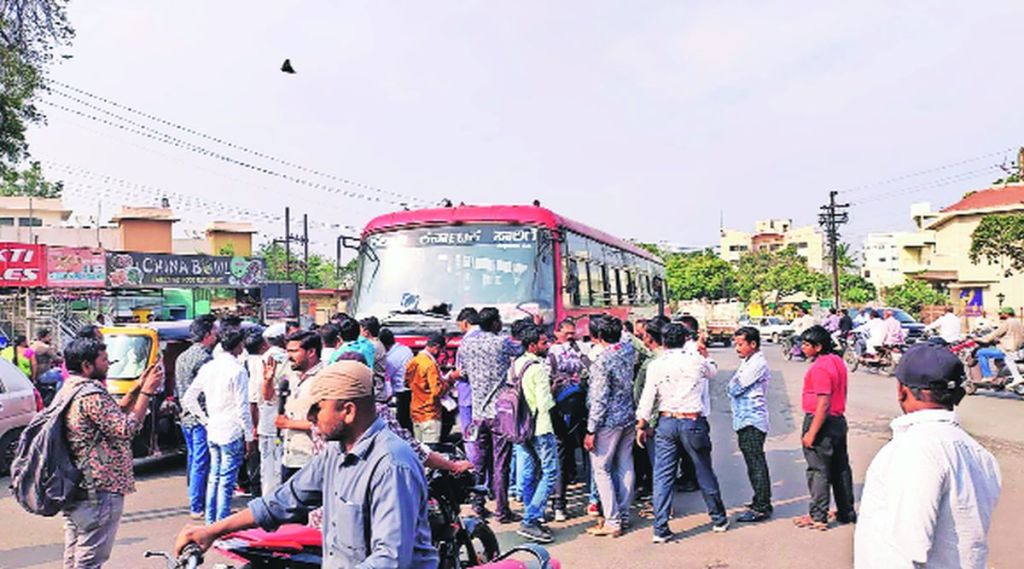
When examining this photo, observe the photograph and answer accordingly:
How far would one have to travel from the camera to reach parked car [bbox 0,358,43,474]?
30.8ft

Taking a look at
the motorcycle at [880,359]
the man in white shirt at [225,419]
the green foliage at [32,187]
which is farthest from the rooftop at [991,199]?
the green foliage at [32,187]

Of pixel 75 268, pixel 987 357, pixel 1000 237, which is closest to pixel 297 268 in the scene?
pixel 75 268

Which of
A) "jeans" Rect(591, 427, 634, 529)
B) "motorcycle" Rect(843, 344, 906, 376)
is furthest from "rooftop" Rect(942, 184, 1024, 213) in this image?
"jeans" Rect(591, 427, 634, 529)

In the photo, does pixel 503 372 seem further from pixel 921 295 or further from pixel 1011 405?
pixel 921 295

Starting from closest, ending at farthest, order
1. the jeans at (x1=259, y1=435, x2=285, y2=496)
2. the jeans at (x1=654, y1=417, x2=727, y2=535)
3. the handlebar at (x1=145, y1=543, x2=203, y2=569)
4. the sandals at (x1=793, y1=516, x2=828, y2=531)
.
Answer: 1. the handlebar at (x1=145, y1=543, x2=203, y2=569)
2. the jeans at (x1=654, y1=417, x2=727, y2=535)
3. the jeans at (x1=259, y1=435, x2=285, y2=496)
4. the sandals at (x1=793, y1=516, x2=828, y2=531)

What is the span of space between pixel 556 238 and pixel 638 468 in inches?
148

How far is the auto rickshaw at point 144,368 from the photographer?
9.06 m

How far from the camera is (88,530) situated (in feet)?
14.3

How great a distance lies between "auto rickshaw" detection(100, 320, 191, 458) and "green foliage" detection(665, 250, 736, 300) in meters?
52.4

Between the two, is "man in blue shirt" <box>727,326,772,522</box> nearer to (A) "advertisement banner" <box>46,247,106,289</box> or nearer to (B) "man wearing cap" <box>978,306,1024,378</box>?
(B) "man wearing cap" <box>978,306,1024,378</box>

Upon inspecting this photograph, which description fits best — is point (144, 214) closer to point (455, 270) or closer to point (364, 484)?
point (455, 270)

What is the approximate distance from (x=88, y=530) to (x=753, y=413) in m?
5.10

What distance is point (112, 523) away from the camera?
14.5 feet

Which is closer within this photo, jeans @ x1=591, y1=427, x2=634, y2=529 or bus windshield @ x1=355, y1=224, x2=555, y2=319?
jeans @ x1=591, y1=427, x2=634, y2=529
